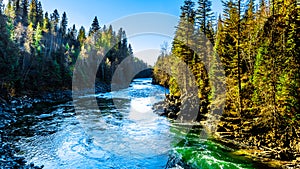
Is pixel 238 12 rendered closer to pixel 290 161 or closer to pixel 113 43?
pixel 290 161

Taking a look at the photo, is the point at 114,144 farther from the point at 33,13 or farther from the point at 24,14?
the point at 24,14

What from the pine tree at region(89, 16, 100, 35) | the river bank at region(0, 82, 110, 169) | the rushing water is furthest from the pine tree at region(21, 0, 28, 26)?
the rushing water

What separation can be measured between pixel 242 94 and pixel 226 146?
13.8ft

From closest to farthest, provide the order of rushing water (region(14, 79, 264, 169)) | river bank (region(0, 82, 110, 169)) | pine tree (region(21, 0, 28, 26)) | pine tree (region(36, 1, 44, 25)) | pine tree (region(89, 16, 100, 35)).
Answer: river bank (region(0, 82, 110, 169)), rushing water (region(14, 79, 264, 169)), pine tree (region(21, 0, 28, 26)), pine tree (region(36, 1, 44, 25)), pine tree (region(89, 16, 100, 35))

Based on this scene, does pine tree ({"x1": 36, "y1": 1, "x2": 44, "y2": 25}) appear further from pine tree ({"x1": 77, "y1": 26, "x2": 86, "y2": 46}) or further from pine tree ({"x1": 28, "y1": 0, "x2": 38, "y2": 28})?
pine tree ({"x1": 77, "y1": 26, "x2": 86, "y2": 46})

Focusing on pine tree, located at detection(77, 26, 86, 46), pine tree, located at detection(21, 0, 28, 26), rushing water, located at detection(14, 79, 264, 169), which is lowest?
rushing water, located at detection(14, 79, 264, 169)

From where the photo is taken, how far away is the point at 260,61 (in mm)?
16109

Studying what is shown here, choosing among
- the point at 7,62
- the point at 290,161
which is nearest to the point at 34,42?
the point at 7,62

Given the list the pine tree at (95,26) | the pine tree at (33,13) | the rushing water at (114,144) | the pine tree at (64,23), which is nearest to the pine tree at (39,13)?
the pine tree at (33,13)

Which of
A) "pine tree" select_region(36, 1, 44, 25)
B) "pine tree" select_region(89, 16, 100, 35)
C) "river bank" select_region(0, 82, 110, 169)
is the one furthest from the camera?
"pine tree" select_region(89, 16, 100, 35)

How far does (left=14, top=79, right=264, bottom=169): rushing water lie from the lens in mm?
14734

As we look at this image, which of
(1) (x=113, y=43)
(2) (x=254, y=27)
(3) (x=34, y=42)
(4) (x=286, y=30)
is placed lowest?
(4) (x=286, y=30)

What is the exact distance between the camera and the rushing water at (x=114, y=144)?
1473cm

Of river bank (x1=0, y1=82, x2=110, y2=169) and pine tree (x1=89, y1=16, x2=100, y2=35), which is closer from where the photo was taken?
river bank (x1=0, y1=82, x2=110, y2=169)
